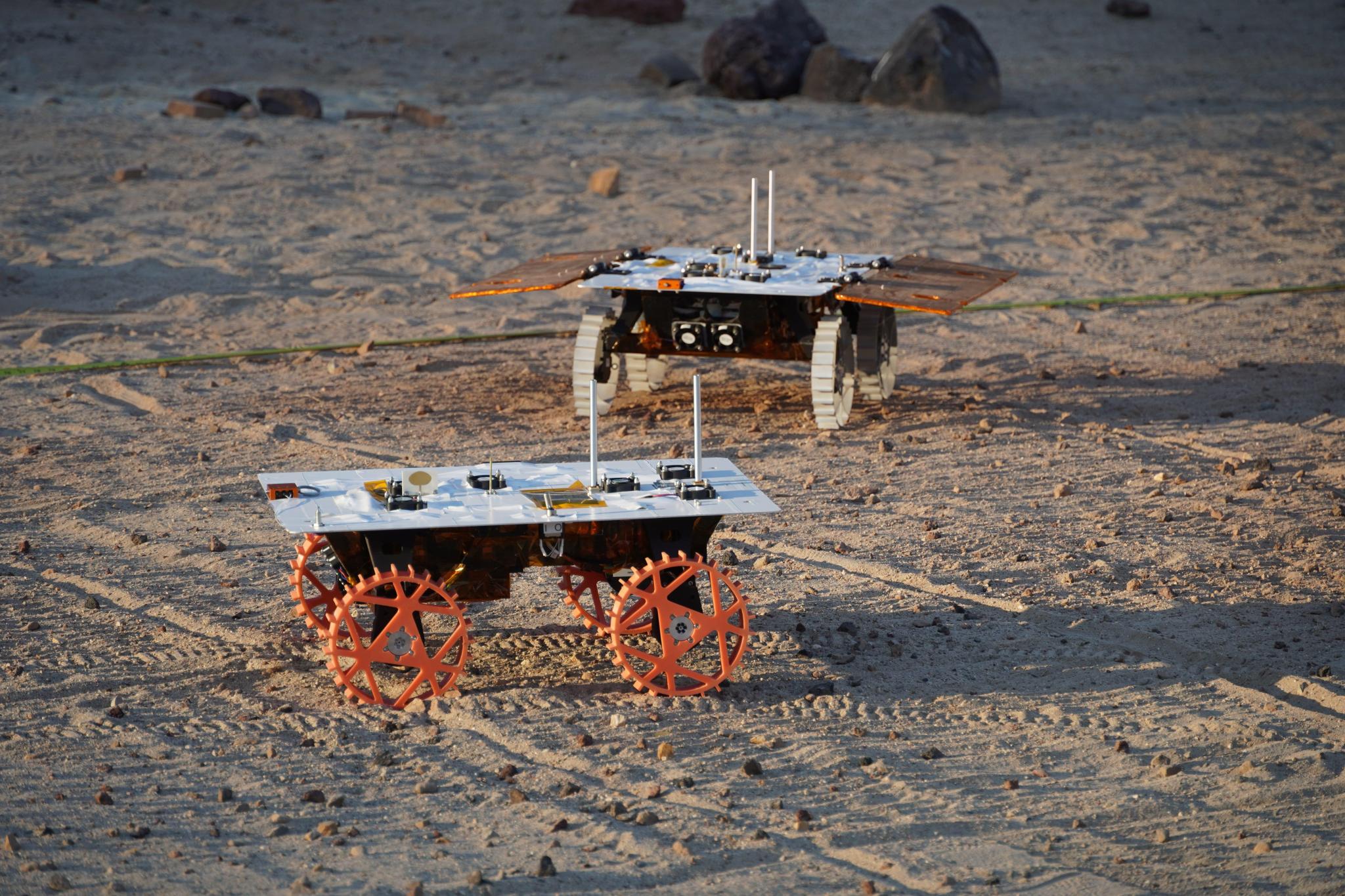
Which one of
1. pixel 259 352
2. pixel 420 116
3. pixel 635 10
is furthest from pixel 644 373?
pixel 635 10

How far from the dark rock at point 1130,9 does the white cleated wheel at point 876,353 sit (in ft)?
48.7

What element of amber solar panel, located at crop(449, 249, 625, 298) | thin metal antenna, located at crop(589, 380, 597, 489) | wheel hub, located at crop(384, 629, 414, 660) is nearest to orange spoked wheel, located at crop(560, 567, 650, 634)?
thin metal antenna, located at crop(589, 380, 597, 489)

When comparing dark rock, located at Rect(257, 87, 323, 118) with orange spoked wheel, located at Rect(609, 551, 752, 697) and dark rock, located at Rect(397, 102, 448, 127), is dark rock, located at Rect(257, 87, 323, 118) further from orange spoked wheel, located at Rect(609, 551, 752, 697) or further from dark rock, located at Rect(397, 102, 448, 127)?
orange spoked wheel, located at Rect(609, 551, 752, 697)

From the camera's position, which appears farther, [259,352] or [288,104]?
[288,104]

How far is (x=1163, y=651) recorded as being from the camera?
595cm

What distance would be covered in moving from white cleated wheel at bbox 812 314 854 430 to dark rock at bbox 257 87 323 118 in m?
8.62

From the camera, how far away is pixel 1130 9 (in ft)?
74.1

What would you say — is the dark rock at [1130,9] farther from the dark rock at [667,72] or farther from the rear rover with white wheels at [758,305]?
the rear rover with white wheels at [758,305]

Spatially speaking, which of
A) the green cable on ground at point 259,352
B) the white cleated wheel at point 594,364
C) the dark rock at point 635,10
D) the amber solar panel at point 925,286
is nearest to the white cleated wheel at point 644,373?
the white cleated wheel at point 594,364

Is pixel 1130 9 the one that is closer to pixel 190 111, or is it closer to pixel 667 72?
pixel 667 72

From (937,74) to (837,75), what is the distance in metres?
1.14

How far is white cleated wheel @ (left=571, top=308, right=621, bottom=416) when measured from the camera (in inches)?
352

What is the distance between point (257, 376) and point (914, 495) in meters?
4.27

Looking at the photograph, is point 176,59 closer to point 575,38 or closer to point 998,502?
point 575,38
